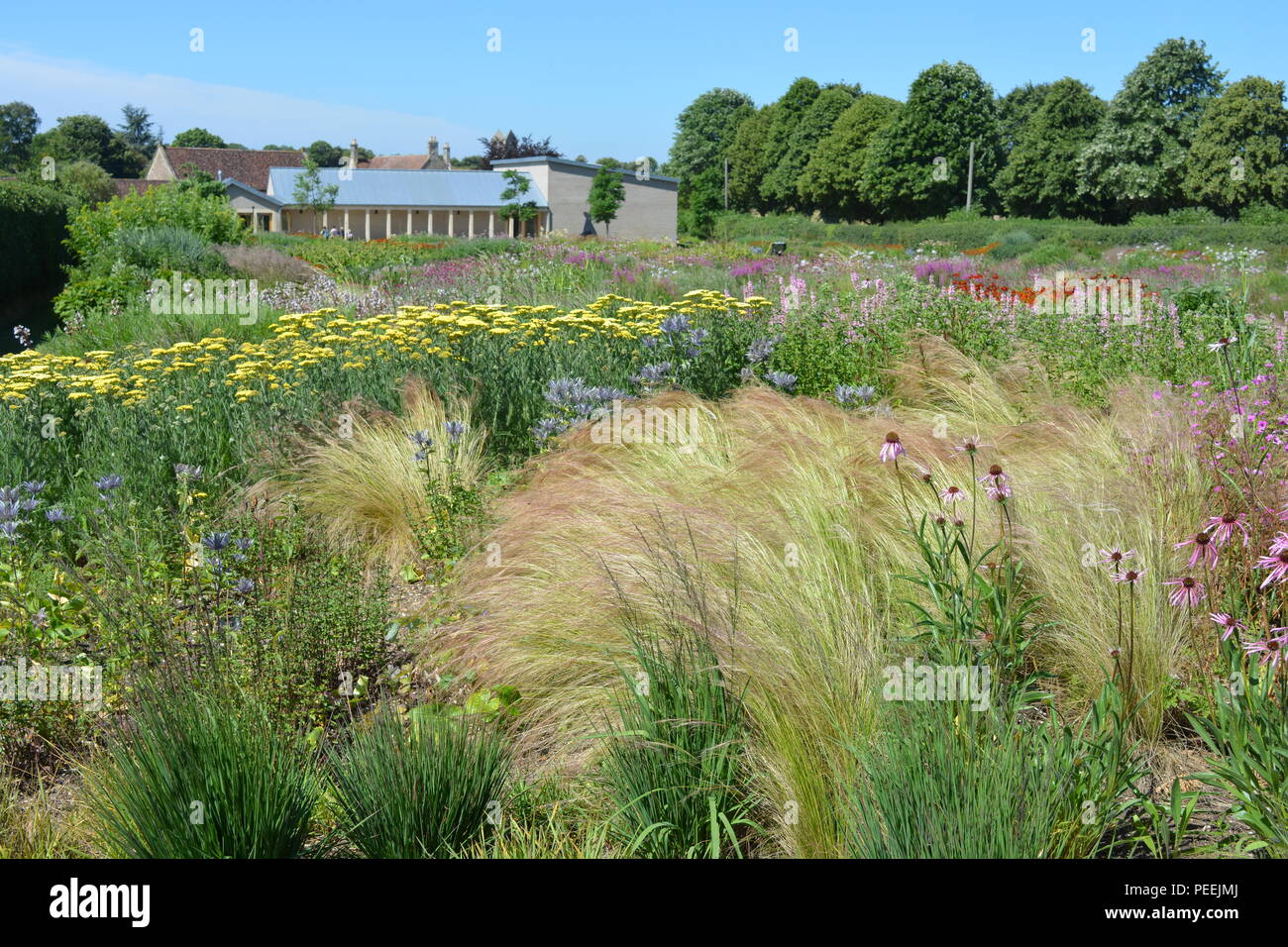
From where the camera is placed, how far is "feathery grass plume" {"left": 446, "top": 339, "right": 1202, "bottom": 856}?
116 inches

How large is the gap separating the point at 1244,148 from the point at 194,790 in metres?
47.5

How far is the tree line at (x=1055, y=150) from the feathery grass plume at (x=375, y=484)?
1502 inches

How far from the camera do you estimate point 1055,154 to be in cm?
4669

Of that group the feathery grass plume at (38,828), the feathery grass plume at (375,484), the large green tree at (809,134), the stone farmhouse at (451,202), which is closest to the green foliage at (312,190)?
the stone farmhouse at (451,202)

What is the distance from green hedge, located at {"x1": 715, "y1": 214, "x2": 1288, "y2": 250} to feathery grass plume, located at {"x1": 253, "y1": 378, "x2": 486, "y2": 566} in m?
30.0

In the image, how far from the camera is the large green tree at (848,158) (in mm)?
52781

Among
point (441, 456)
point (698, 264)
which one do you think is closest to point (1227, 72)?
point (698, 264)

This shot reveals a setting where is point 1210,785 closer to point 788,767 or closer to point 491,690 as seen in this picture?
point 788,767

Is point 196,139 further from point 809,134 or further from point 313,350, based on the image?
point 313,350

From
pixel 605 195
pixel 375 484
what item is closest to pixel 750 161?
pixel 605 195

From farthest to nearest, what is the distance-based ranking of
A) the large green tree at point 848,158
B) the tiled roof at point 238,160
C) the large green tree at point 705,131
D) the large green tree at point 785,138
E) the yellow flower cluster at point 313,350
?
the large green tree at point 705,131 < the tiled roof at point 238,160 < the large green tree at point 785,138 < the large green tree at point 848,158 < the yellow flower cluster at point 313,350

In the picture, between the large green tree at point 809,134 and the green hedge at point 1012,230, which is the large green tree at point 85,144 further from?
the green hedge at point 1012,230

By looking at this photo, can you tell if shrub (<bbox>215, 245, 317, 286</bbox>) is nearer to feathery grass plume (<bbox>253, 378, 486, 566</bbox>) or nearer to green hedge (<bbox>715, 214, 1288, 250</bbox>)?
feathery grass plume (<bbox>253, 378, 486, 566</bbox>)

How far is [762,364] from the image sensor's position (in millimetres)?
7438
